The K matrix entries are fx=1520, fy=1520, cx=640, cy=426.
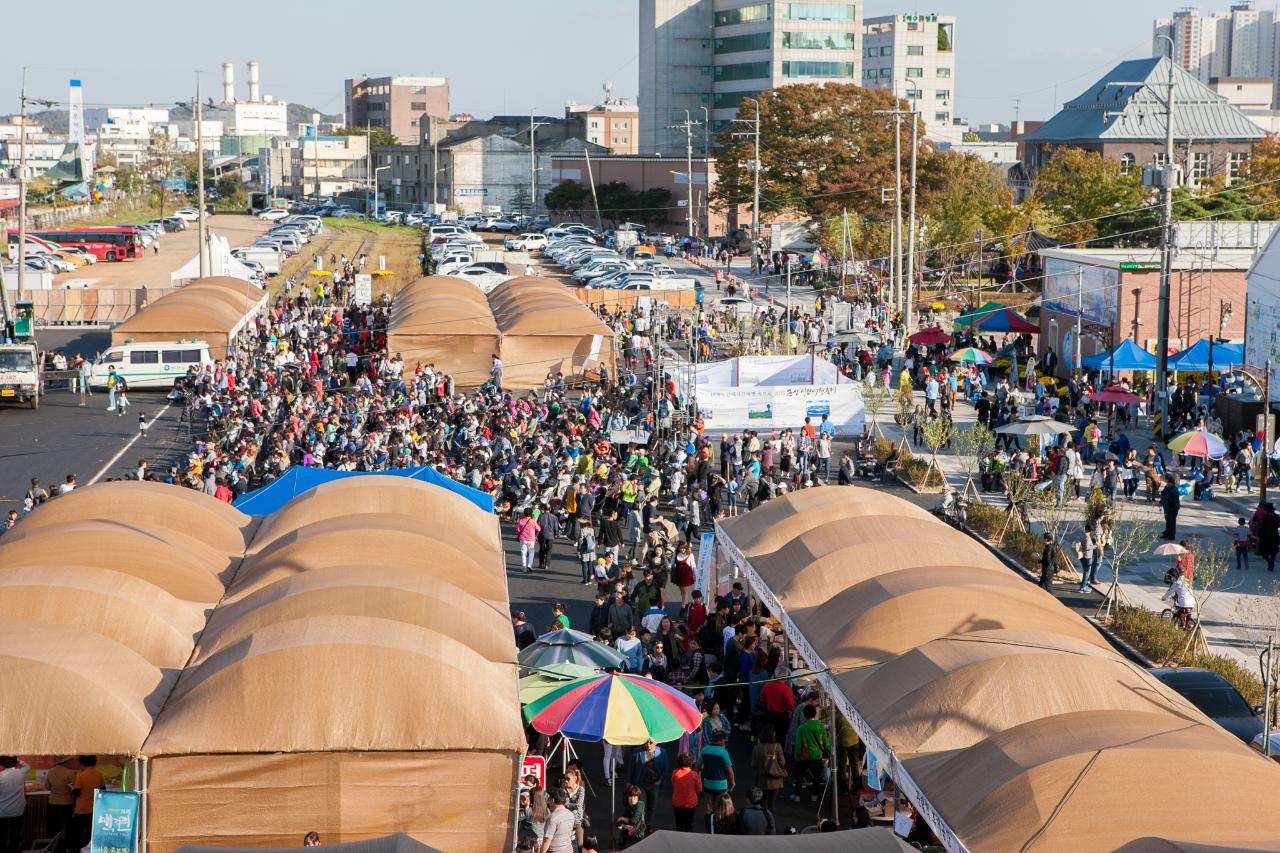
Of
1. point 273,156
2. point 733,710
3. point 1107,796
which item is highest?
point 273,156

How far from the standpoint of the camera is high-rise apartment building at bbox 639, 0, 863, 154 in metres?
112

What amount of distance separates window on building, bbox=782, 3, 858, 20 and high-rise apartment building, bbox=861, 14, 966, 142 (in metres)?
19.1

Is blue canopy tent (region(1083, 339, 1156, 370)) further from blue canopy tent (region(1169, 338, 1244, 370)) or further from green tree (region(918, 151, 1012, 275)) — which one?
green tree (region(918, 151, 1012, 275))

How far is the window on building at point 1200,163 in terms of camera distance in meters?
88.1

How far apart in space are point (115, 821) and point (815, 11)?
4222 inches

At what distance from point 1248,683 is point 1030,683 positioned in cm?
601

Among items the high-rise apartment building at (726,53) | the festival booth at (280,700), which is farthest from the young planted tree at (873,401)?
the high-rise apartment building at (726,53)

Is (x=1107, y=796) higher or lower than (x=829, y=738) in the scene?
higher

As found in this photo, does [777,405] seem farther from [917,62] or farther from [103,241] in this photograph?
[917,62]

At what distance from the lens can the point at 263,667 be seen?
11.9 m

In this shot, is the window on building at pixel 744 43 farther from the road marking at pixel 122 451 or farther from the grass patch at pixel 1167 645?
the grass patch at pixel 1167 645

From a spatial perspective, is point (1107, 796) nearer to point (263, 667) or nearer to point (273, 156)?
point (263, 667)

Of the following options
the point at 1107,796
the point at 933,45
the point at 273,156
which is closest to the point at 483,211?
the point at 933,45

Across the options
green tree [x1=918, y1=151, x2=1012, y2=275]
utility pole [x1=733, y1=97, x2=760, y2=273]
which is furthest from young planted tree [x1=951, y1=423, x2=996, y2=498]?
green tree [x1=918, y1=151, x2=1012, y2=275]
